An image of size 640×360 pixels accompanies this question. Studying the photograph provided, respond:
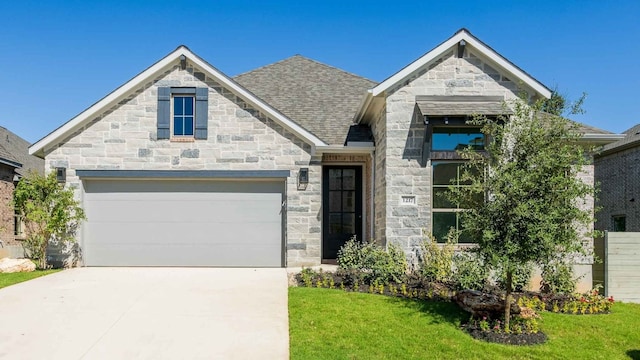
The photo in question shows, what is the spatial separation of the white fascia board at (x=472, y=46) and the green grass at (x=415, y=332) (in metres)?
4.79

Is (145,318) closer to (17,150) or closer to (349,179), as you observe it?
(349,179)

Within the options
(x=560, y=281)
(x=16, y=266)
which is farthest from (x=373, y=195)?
(x=16, y=266)

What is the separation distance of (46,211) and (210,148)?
4.24m

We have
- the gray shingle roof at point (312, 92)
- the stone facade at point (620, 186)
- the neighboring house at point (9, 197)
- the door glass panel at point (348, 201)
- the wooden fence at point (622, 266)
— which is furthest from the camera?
the stone facade at point (620, 186)

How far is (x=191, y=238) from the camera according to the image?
11.4 metres

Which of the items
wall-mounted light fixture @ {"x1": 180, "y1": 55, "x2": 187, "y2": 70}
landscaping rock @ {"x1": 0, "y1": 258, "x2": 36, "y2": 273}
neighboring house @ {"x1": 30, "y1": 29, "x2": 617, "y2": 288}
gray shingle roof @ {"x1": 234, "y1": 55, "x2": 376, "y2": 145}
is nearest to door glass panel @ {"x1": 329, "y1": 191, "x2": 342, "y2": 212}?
neighboring house @ {"x1": 30, "y1": 29, "x2": 617, "y2": 288}

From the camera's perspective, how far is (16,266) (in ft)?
35.0

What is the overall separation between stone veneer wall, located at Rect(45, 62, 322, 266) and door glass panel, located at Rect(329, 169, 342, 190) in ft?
3.25

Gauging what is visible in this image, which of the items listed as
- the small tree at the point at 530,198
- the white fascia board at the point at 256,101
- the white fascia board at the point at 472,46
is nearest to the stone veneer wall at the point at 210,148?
the white fascia board at the point at 256,101

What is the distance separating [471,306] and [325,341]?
253cm

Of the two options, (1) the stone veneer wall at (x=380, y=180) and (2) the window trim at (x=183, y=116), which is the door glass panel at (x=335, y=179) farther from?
(2) the window trim at (x=183, y=116)

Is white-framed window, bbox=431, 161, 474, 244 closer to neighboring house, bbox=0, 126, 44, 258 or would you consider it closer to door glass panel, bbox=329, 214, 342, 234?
door glass panel, bbox=329, 214, 342, 234

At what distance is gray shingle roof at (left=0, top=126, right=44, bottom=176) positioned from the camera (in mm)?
17469

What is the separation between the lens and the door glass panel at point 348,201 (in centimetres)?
1232
